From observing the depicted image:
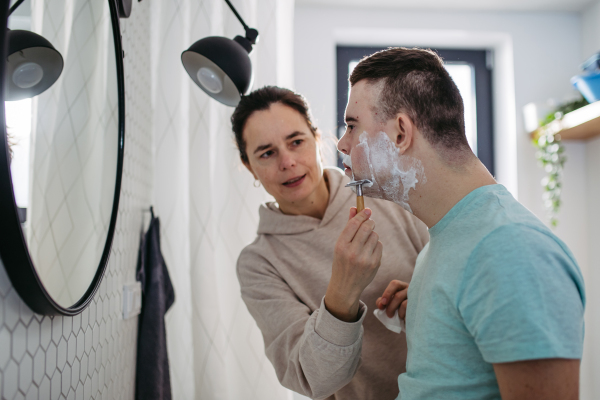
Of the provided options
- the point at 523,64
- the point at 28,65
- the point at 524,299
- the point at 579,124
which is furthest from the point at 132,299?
the point at 523,64

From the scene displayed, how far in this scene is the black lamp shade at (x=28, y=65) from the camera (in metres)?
0.54

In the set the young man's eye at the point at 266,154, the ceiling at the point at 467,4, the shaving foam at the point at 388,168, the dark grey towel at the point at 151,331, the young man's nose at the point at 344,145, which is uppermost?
the ceiling at the point at 467,4

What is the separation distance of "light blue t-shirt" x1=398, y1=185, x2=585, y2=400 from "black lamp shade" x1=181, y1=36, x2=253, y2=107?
63 centimetres

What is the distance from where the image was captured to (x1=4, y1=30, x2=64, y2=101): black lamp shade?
0.54 m

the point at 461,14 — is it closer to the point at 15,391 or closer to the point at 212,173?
Result: the point at 212,173

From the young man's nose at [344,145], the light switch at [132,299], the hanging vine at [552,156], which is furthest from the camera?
the hanging vine at [552,156]

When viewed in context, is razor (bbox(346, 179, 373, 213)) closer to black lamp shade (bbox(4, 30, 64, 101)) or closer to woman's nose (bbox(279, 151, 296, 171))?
woman's nose (bbox(279, 151, 296, 171))

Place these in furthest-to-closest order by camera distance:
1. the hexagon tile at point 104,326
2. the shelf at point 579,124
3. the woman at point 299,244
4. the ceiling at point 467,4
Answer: the ceiling at point 467,4 < the shelf at point 579,124 < the woman at point 299,244 < the hexagon tile at point 104,326

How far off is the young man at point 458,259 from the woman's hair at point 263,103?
36cm

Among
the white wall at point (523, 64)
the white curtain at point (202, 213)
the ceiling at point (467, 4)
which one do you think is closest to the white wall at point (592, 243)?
the white wall at point (523, 64)

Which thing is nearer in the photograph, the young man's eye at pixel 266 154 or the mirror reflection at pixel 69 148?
the mirror reflection at pixel 69 148

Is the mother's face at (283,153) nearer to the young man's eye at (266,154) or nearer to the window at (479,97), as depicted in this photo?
the young man's eye at (266,154)

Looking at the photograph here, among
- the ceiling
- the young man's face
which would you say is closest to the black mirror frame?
the young man's face

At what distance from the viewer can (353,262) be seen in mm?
768
